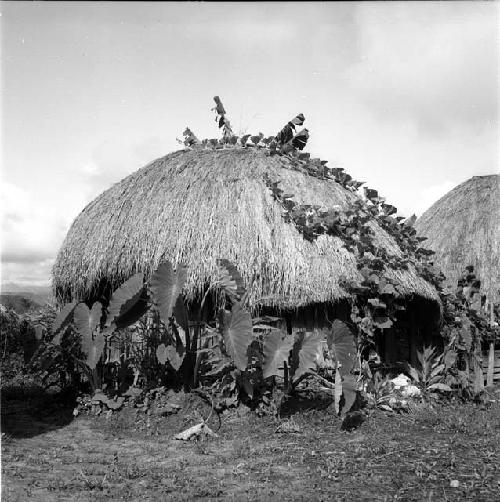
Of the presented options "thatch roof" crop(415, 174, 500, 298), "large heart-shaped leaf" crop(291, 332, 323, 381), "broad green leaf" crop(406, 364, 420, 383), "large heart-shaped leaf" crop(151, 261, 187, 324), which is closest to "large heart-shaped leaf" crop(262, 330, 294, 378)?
"large heart-shaped leaf" crop(291, 332, 323, 381)

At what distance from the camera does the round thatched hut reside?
8.05 meters

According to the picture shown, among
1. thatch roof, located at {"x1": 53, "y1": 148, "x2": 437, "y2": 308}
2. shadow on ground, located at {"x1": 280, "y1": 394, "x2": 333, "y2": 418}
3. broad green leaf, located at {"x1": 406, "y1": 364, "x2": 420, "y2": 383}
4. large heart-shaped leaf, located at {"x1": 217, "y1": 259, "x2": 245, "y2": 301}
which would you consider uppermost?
thatch roof, located at {"x1": 53, "y1": 148, "x2": 437, "y2": 308}

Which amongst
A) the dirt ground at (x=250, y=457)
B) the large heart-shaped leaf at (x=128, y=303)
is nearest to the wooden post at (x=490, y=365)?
the dirt ground at (x=250, y=457)

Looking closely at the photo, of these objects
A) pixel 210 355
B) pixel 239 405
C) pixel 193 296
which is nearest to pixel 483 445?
pixel 239 405

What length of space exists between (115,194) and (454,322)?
5.83 meters

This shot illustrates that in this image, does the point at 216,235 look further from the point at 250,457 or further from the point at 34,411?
the point at 34,411

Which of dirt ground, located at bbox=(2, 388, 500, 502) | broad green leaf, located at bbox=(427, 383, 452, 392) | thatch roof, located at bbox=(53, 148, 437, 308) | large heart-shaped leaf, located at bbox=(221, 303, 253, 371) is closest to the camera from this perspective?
dirt ground, located at bbox=(2, 388, 500, 502)

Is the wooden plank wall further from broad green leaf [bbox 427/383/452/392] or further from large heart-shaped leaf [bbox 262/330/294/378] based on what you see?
large heart-shaped leaf [bbox 262/330/294/378]

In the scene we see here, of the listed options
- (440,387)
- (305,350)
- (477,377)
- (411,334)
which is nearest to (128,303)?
(305,350)

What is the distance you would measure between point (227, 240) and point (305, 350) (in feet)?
6.46

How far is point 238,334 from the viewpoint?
7.02 m

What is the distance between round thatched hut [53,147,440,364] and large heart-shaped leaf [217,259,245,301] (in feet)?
1.13

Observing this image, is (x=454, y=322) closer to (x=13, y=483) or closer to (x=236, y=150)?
(x=236, y=150)

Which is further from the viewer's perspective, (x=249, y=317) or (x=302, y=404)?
(x=302, y=404)
